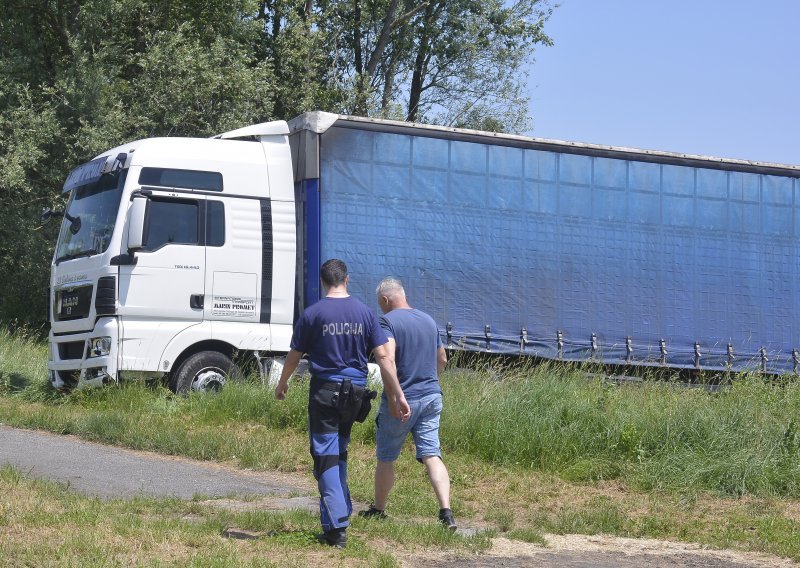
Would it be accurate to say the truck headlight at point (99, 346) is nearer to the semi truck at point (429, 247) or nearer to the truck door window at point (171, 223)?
the semi truck at point (429, 247)

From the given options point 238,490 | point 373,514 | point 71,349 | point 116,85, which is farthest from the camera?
point 116,85

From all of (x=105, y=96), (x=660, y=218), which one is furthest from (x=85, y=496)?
(x=105, y=96)

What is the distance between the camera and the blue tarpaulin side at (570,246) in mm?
13977

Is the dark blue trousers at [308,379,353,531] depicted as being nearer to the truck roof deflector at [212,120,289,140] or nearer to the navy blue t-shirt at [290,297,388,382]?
the navy blue t-shirt at [290,297,388,382]

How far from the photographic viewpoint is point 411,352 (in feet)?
25.0

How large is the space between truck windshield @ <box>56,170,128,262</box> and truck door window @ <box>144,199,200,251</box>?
1.52ft

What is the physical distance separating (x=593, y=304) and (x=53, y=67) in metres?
14.5

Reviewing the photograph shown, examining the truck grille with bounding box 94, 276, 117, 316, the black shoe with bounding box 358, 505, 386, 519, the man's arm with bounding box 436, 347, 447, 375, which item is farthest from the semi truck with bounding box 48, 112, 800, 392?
the black shoe with bounding box 358, 505, 386, 519

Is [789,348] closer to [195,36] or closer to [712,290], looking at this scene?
[712,290]

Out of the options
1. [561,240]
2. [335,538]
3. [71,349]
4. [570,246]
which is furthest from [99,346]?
[335,538]

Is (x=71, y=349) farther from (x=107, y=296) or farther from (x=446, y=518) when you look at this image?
(x=446, y=518)

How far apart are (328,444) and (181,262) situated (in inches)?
264

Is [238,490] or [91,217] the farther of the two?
[91,217]

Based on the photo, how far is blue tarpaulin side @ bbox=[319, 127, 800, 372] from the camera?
14.0 m
